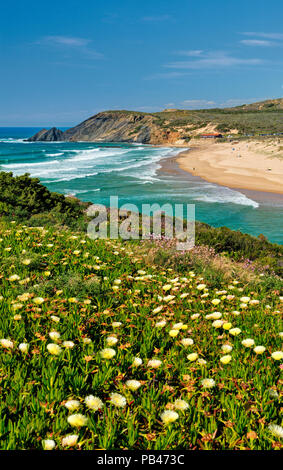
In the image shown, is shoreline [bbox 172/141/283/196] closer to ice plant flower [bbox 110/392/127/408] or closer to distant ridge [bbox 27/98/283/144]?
ice plant flower [bbox 110/392/127/408]

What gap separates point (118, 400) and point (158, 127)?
425ft

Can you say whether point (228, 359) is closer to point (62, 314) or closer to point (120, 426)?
point (120, 426)

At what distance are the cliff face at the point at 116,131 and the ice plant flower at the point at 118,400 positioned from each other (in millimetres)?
117222

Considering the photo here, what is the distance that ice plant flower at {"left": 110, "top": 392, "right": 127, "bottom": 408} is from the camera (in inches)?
75.0

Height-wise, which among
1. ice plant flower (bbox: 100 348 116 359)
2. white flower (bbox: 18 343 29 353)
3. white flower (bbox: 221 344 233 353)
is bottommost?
white flower (bbox: 221 344 233 353)

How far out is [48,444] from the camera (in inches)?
62.3

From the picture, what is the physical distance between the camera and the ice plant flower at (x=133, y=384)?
6.70 feet

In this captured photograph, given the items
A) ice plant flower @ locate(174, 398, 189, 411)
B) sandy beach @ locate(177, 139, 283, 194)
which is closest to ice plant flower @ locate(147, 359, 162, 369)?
ice plant flower @ locate(174, 398, 189, 411)

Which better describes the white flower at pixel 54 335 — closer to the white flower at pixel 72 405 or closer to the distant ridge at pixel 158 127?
the white flower at pixel 72 405

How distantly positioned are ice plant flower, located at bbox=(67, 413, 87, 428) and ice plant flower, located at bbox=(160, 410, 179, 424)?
1.36 ft

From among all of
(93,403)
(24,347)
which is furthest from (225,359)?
(24,347)

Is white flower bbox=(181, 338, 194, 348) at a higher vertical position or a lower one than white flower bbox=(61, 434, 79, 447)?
higher

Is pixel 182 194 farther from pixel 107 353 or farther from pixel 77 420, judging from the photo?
pixel 77 420

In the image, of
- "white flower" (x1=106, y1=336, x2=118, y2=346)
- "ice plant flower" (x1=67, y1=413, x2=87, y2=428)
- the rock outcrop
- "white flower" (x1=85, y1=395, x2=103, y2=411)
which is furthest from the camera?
the rock outcrop
